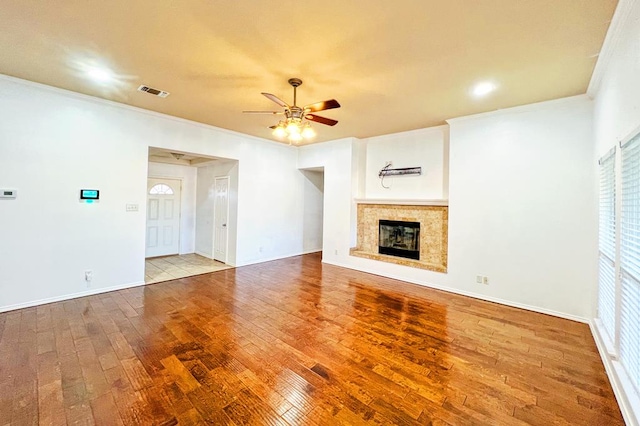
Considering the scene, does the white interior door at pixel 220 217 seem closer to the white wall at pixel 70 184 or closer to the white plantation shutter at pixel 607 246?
the white wall at pixel 70 184

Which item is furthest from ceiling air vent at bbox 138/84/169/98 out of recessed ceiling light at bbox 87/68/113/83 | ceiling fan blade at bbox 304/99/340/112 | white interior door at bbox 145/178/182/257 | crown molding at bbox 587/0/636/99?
crown molding at bbox 587/0/636/99

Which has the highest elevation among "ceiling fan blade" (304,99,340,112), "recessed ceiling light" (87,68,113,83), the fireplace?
"recessed ceiling light" (87,68,113,83)

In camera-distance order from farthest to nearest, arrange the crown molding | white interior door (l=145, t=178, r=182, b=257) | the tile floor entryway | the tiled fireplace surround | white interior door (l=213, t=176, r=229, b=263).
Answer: white interior door (l=145, t=178, r=182, b=257) → white interior door (l=213, t=176, r=229, b=263) → the tile floor entryway → the tiled fireplace surround → the crown molding

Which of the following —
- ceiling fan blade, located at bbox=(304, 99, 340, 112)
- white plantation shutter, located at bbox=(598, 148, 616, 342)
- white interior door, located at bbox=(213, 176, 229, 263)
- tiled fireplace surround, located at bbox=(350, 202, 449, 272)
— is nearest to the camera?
white plantation shutter, located at bbox=(598, 148, 616, 342)

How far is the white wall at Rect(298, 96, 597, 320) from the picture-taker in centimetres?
348

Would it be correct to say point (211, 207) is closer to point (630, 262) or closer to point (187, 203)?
point (187, 203)

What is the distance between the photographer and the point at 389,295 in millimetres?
4277

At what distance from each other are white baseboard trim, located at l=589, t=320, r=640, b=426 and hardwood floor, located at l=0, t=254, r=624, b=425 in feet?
0.22

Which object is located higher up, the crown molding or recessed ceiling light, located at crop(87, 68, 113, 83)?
recessed ceiling light, located at crop(87, 68, 113, 83)

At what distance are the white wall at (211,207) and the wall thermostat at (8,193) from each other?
324 centimetres

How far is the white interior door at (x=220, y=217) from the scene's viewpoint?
628cm

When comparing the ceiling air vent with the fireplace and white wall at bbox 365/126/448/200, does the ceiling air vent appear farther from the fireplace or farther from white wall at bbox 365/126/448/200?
the fireplace

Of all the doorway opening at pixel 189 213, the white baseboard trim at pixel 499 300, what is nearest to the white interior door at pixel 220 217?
the doorway opening at pixel 189 213

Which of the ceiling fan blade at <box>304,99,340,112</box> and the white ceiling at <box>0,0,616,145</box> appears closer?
the white ceiling at <box>0,0,616,145</box>
